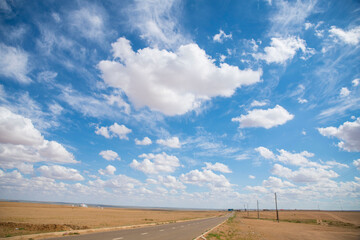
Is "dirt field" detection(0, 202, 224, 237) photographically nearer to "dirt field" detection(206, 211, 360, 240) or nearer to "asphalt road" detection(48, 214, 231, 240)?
"asphalt road" detection(48, 214, 231, 240)

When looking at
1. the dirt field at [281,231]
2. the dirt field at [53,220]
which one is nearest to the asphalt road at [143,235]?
the dirt field at [281,231]

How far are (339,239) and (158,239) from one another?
95.7 feet

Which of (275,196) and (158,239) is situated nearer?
(158,239)

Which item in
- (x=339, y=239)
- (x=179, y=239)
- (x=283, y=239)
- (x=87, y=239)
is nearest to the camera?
(x=87, y=239)

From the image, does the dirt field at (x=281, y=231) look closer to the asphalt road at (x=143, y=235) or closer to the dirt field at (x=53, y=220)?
the asphalt road at (x=143, y=235)

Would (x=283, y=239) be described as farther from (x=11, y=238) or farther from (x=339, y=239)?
(x=11, y=238)

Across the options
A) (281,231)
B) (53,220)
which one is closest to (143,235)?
(53,220)

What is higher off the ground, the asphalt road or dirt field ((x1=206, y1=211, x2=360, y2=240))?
the asphalt road

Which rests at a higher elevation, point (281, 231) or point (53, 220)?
point (53, 220)

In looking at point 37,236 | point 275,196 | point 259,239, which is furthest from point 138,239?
point 275,196

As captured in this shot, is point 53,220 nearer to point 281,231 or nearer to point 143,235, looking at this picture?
point 143,235

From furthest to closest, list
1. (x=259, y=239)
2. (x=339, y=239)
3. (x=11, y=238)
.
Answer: (x=339, y=239) → (x=259, y=239) → (x=11, y=238)

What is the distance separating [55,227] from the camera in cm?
2141

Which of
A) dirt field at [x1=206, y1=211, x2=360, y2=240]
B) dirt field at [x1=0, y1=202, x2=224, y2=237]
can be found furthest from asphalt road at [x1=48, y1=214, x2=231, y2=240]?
dirt field at [x1=0, y1=202, x2=224, y2=237]
